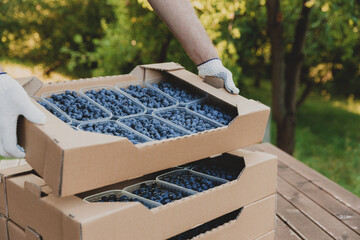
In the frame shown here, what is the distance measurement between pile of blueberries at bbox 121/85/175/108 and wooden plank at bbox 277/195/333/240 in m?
0.88

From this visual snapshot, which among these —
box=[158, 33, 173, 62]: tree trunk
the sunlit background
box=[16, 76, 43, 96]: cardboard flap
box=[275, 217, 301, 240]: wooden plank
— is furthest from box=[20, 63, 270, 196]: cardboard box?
box=[158, 33, 173, 62]: tree trunk

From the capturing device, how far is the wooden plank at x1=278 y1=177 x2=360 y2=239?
2023 millimetres

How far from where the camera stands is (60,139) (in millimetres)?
1143

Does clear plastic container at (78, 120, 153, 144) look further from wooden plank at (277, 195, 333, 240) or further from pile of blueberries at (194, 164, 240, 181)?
wooden plank at (277, 195, 333, 240)

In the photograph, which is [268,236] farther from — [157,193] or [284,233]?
[157,193]

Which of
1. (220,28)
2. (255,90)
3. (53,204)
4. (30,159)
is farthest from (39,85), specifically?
(255,90)

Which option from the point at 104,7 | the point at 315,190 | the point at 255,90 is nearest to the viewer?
the point at 315,190

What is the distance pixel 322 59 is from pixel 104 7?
3.71 metres

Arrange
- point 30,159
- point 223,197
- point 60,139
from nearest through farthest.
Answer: point 60,139, point 30,159, point 223,197

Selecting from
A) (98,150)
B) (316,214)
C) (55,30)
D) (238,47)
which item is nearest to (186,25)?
(98,150)

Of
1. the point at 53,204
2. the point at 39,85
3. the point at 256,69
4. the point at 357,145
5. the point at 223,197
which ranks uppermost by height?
the point at 39,85

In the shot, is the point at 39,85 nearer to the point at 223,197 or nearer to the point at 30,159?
the point at 30,159

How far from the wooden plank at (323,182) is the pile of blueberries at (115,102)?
1.36 m

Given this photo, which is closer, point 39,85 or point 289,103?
point 39,85
